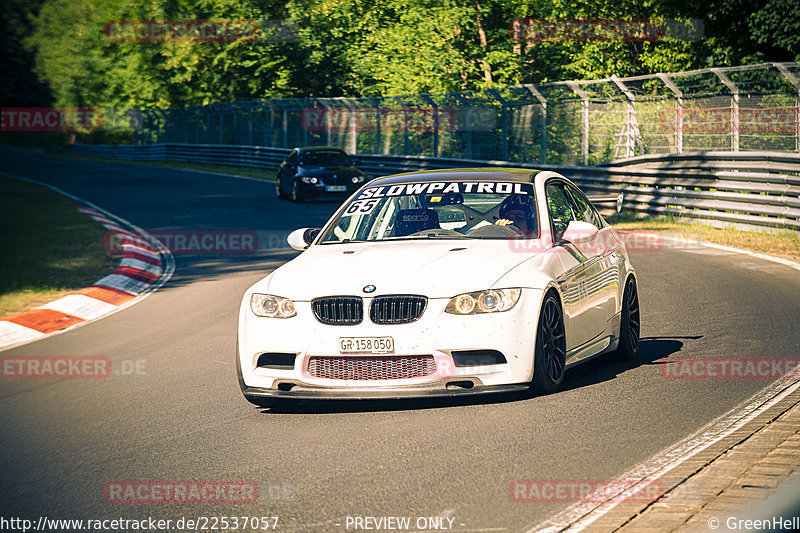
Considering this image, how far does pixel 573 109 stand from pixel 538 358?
21183 millimetres

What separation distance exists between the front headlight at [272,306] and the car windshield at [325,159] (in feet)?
78.0

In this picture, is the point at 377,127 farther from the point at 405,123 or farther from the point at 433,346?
the point at 433,346

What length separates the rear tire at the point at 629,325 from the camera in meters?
8.79

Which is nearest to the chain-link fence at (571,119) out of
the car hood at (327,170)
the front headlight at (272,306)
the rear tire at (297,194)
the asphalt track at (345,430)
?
the car hood at (327,170)

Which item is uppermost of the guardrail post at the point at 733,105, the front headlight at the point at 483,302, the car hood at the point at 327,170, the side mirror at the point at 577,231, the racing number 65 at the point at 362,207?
the guardrail post at the point at 733,105

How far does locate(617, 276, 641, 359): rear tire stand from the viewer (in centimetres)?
879

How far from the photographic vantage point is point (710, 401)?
7.20 metres

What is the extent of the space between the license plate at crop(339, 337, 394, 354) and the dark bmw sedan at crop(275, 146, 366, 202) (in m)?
23.4

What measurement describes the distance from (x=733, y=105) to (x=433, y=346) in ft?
52.3

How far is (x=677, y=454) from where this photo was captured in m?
5.82

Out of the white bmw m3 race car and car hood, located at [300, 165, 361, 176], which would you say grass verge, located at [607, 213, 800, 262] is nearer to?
the white bmw m3 race car

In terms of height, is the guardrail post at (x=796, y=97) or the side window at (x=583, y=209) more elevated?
the guardrail post at (x=796, y=97)

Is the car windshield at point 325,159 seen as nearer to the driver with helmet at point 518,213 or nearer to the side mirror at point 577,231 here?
the driver with helmet at point 518,213

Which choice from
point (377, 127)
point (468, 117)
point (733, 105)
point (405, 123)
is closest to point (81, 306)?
point (733, 105)
